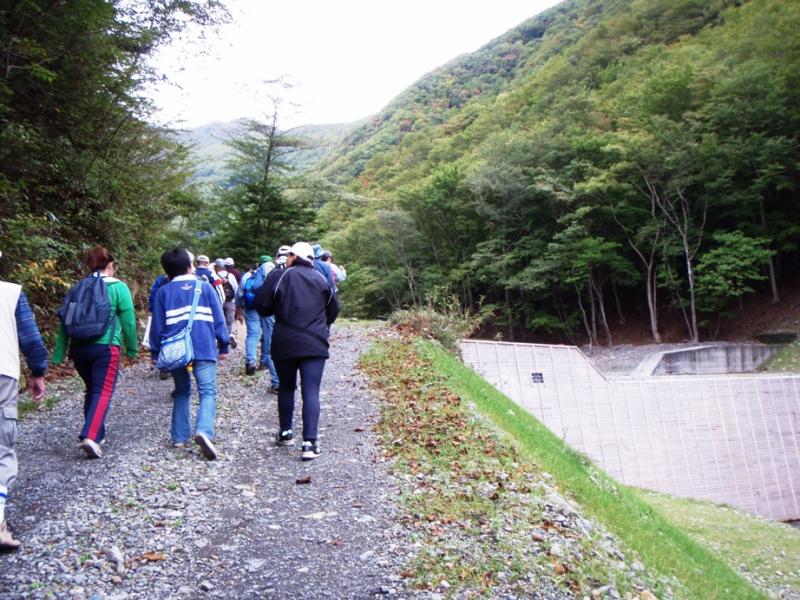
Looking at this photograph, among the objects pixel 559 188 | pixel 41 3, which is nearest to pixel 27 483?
pixel 41 3

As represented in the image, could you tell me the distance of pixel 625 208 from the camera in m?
31.0

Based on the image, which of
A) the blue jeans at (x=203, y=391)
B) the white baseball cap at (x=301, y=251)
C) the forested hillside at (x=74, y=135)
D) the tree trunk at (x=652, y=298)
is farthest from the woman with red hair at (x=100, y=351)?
the tree trunk at (x=652, y=298)

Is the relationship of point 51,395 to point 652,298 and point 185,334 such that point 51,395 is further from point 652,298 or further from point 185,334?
point 652,298

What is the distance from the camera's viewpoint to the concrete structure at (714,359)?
24.7 metres

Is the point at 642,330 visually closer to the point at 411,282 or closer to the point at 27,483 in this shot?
the point at 411,282

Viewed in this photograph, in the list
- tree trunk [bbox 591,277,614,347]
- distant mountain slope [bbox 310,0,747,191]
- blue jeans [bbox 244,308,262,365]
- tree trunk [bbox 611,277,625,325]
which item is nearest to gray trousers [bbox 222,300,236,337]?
blue jeans [bbox 244,308,262,365]

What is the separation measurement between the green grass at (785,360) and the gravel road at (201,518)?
79.4ft

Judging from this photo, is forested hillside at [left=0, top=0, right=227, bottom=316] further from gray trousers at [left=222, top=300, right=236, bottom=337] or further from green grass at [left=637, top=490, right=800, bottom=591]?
green grass at [left=637, top=490, right=800, bottom=591]

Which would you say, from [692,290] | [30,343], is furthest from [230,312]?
[692,290]

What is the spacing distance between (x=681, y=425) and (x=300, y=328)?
678 inches

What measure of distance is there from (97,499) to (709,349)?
27277 millimetres

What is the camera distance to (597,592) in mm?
3242

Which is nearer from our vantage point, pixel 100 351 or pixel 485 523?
pixel 485 523

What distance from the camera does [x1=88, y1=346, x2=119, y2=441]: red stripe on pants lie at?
453 centimetres
